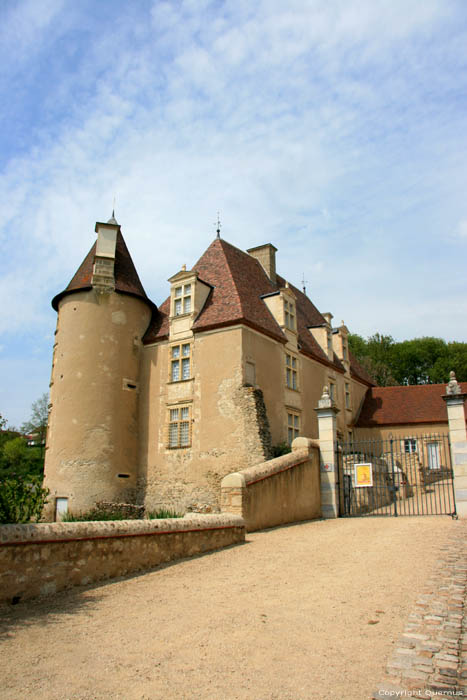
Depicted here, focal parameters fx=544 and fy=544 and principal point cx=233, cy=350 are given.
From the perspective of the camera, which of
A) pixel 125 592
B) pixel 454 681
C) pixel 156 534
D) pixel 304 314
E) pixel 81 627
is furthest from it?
pixel 304 314

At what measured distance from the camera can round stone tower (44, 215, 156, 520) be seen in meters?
20.0

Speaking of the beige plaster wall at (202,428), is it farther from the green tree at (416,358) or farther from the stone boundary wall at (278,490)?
the green tree at (416,358)

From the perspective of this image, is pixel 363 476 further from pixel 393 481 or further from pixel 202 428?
pixel 202 428

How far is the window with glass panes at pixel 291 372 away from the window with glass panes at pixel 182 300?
4.62m

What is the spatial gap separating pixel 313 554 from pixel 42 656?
5537 mm

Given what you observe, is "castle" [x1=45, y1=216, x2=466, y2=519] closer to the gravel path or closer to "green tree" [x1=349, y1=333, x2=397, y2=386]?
the gravel path

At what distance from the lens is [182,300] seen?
21719 millimetres

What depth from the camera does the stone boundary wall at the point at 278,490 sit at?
38.8 feet

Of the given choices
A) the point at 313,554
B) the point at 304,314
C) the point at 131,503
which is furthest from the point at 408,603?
the point at 304,314

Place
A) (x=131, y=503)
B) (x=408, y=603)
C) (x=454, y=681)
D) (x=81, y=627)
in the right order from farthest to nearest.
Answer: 1. (x=131, y=503)
2. (x=408, y=603)
3. (x=81, y=627)
4. (x=454, y=681)

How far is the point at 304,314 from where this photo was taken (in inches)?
1125

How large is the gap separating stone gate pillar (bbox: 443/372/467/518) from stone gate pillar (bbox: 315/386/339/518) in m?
3.32

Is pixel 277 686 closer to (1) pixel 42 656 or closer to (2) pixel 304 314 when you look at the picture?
(1) pixel 42 656

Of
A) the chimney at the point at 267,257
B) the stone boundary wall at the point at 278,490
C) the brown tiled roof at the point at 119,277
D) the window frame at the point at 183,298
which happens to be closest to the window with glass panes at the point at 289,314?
the chimney at the point at 267,257
